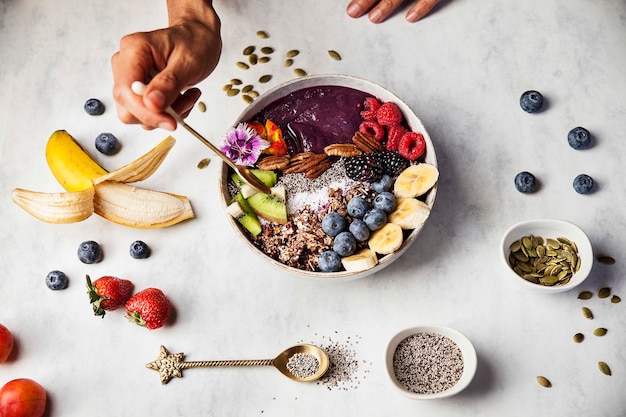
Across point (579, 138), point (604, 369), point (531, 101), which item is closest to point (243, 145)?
point (531, 101)

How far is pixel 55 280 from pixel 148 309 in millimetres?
356

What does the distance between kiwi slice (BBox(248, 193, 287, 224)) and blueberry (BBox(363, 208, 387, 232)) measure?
27cm

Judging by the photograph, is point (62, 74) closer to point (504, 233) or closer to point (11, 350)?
point (11, 350)

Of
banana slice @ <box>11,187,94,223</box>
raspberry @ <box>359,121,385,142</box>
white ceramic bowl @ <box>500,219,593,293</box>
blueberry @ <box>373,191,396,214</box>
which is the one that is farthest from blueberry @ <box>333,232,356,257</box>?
banana slice @ <box>11,187,94,223</box>

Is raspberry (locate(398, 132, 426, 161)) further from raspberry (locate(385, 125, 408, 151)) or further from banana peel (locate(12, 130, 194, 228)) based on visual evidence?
banana peel (locate(12, 130, 194, 228))

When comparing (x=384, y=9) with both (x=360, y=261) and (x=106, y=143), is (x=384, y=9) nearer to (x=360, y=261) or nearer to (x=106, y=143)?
(x=360, y=261)

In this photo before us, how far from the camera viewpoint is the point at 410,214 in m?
2.04

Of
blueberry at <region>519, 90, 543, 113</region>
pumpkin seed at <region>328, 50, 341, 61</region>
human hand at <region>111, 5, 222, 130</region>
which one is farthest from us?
pumpkin seed at <region>328, 50, 341, 61</region>

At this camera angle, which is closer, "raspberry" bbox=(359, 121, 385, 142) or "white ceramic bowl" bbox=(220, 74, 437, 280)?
"white ceramic bowl" bbox=(220, 74, 437, 280)

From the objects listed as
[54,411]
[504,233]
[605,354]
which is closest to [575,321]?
[605,354]

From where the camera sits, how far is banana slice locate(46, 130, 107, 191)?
2281 mm

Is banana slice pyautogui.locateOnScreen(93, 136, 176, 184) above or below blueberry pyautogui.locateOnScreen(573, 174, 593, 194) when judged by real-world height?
below

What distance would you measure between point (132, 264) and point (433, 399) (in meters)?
1.10

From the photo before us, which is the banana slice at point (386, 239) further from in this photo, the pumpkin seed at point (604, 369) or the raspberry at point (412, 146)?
the pumpkin seed at point (604, 369)
